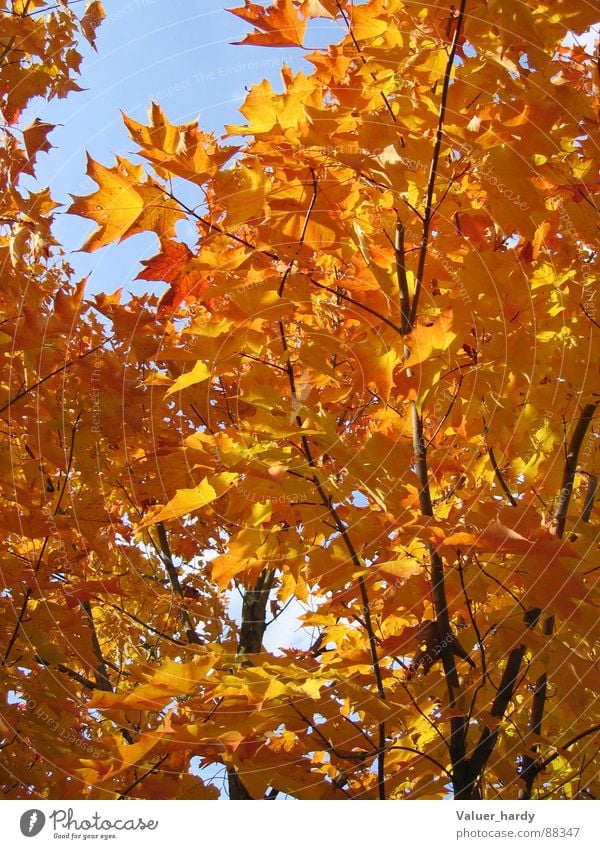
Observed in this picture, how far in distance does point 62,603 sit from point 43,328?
3.72ft

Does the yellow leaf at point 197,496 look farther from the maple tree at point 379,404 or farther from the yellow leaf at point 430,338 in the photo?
the yellow leaf at point 430,338

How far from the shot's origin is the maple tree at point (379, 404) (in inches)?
67.1

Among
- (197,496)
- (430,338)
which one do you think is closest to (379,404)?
(430,338)

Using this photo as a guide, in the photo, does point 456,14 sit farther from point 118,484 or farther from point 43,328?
point 118,484

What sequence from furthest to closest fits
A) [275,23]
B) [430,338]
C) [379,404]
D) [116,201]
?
[379,404]
[275,23]
[116,201]
[430,338]

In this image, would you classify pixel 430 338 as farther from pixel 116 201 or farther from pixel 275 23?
pixel 275 23

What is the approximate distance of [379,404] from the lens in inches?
93.4

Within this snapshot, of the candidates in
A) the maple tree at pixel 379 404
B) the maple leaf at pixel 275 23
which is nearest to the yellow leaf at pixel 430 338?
the maple tree at pixel 379 404

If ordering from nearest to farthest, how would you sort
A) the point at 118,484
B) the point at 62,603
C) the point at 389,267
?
the point at 389,267 < the point at 62,603 < the point at 118,484

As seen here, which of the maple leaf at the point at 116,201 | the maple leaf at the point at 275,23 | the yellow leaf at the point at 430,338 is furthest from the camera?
the maple leaf at the point at 275,23

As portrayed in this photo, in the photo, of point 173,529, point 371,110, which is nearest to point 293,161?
point 371,110

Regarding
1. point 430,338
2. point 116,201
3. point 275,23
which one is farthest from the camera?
point 275,23

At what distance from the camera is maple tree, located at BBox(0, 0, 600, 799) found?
171 centimetres

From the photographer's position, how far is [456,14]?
1858 millimetres
